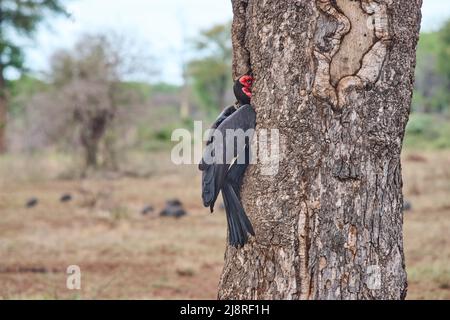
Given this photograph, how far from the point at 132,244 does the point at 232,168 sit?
205 inches

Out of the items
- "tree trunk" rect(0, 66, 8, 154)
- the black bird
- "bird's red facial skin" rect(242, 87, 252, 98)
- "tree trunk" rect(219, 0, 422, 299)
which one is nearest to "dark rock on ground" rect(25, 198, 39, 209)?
the black bird

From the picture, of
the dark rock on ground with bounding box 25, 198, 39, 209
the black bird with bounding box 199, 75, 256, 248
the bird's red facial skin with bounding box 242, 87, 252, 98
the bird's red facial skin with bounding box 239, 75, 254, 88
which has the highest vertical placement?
the bird's red facial skin with bounding box 239, 75, 254, 88

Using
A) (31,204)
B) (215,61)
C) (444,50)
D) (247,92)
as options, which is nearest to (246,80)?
(247,92)

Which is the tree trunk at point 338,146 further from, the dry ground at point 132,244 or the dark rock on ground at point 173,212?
the dark rock on ground at point 173,212

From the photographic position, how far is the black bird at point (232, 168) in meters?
2.94

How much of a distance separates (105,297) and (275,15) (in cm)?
343

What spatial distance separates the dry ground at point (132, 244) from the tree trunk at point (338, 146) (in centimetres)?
274

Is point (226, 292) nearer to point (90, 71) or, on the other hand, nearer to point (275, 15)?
point (275, 15)

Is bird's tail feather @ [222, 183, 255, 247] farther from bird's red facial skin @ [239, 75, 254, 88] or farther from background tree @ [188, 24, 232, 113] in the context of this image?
background tree @ [188, 24, 232, 113]

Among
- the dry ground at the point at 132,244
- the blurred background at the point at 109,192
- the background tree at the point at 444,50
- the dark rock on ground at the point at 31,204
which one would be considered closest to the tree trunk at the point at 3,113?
the blurred background at the point at 109,192

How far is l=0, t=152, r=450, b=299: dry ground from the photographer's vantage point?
5.87m

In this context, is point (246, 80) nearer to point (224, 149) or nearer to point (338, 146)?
point (224, 149)

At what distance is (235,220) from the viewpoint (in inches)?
116

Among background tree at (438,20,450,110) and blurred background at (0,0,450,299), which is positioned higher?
background tree at (438,20,450,110)
